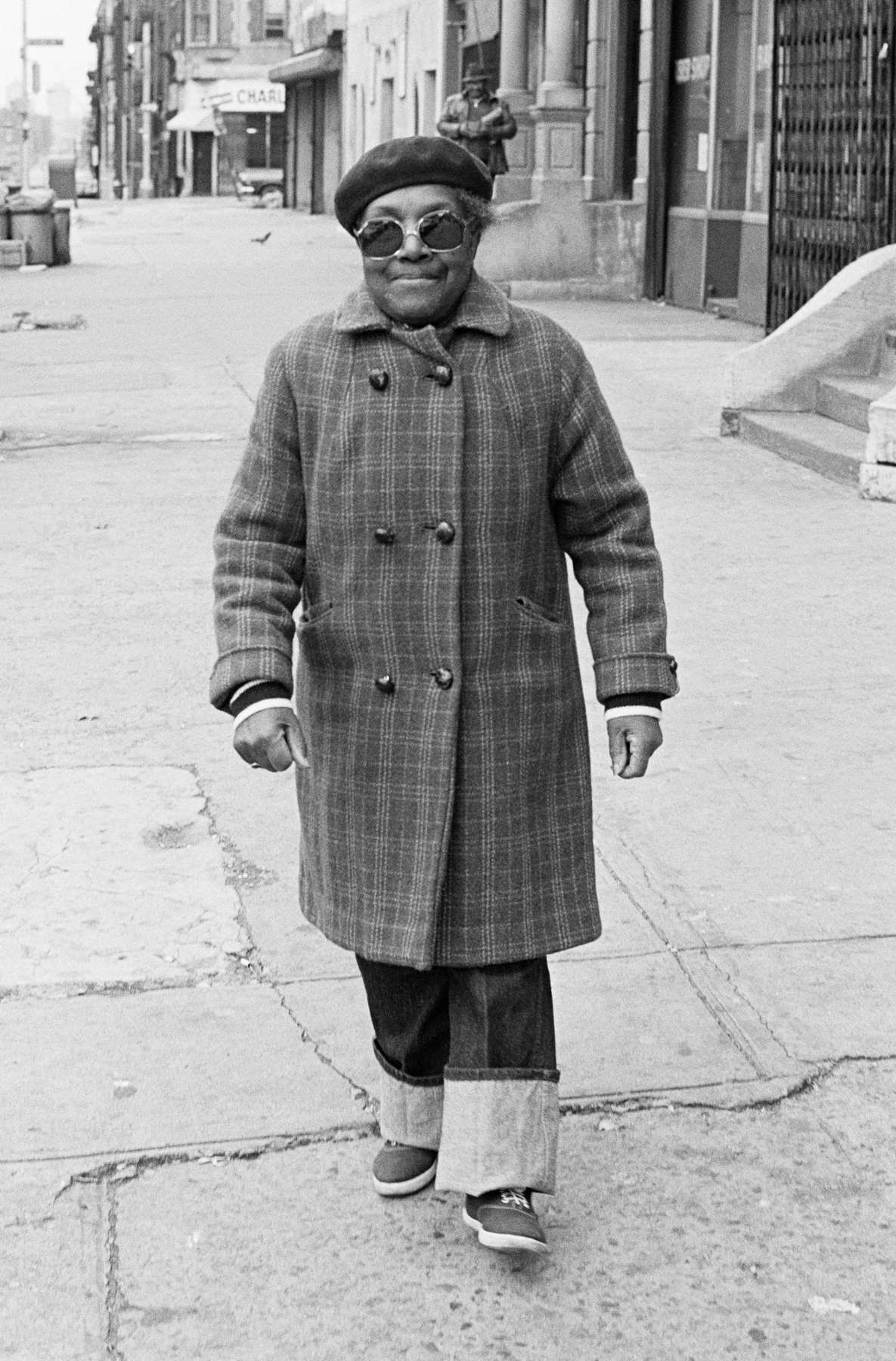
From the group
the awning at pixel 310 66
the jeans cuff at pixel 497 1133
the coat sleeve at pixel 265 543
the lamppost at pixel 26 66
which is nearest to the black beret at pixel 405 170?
the coat sleeve at pixel 265 543

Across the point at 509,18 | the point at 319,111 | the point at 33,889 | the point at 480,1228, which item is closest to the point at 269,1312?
the point at 480,1228

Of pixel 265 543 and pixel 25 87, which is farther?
pixel 25 87

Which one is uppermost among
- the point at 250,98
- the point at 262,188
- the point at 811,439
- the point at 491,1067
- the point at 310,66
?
the point at 250,98

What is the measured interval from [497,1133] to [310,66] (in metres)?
49.4

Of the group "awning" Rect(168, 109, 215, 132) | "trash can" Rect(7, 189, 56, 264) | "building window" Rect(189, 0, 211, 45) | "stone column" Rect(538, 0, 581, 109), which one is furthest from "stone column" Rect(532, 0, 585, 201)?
"building window" Rect(189, 0, 211, 45)

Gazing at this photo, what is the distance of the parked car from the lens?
5997 centimetres

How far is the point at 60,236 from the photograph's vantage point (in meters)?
29.0

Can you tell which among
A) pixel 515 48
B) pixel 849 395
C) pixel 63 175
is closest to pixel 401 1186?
pixel 849 395

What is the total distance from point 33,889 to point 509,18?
21750 mm

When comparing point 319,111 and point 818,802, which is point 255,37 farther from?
point 818,802

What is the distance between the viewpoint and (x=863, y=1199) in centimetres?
343

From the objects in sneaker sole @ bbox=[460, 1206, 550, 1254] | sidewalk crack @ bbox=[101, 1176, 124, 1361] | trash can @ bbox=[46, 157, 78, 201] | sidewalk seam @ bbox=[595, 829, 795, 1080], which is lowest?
sidewalk crack @ bbox=[101, 1176, 124, 1361]

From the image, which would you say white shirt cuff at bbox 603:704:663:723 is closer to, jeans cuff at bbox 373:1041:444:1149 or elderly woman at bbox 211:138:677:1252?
elderly woman at bbox 211:138:677:1252

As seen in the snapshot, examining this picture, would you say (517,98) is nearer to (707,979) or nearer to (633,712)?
(707,979)
